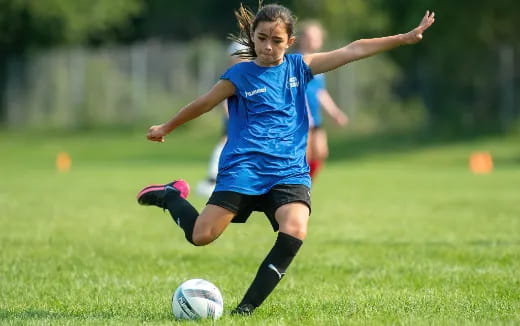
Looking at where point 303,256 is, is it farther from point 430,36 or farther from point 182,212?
point 430,36

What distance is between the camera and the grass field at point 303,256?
6.23 metres

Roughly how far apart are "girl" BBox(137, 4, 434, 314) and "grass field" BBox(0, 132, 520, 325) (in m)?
0.48

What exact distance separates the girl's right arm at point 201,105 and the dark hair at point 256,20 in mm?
363

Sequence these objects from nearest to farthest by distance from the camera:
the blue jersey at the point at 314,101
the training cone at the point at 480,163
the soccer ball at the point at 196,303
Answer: the soccer ball at the point at 196,303 < the blue jersey at the point at 314,101 < the training cone at the point at 480,163

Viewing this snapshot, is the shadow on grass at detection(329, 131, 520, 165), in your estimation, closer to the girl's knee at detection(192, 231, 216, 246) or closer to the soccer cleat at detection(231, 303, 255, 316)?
the girl's knee at detection(192, 231, 216, 246)

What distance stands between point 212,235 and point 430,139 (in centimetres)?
2586

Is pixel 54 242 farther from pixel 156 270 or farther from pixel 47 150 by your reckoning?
pixel 47 150

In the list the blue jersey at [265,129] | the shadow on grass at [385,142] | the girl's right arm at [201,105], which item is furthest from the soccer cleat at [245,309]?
the shadow on grass at [385,142]

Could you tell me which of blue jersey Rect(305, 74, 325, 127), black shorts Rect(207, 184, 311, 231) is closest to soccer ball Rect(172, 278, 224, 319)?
black shorts Rect(207, 184, 311, 231)

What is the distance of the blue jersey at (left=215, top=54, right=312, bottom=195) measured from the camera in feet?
20.0

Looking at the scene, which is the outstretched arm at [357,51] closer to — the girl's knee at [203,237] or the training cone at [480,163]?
the girl's knee at [203,237]

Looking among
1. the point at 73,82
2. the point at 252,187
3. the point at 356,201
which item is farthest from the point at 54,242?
the point at 73,82

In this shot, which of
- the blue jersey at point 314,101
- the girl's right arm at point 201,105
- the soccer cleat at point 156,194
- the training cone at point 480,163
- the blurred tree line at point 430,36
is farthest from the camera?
the blurred tree line at point 430,36

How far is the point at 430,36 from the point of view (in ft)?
111
